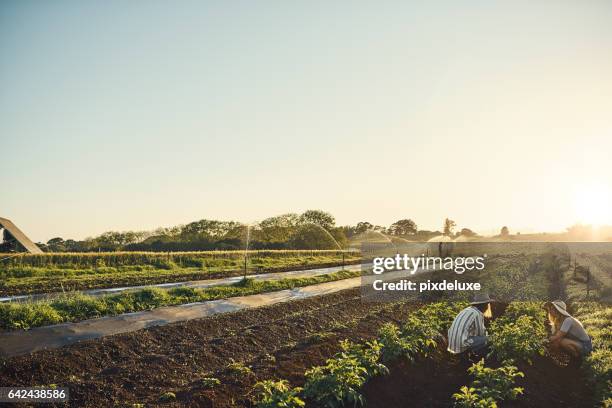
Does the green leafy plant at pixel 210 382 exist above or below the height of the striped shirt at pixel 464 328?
below

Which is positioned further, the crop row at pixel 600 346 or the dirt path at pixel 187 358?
the crop row at pixel 600 346

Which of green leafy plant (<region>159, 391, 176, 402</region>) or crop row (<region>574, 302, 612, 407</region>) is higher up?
green leafy plant (<region>159, 391, 176, 402</region>)

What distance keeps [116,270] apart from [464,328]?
22.8 meters

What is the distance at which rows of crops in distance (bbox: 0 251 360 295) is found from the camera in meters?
18.5

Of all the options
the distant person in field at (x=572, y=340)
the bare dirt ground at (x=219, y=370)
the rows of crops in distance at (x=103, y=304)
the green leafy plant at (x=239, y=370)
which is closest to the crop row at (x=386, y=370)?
the bare dirt ground at (x=219, y=370)

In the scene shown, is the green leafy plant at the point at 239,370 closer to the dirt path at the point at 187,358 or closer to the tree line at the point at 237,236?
the dirt path at the point at 187,358

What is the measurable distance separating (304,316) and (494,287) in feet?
42.7

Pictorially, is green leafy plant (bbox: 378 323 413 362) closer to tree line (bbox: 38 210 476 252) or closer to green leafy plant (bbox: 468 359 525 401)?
green leafy plant (bbox: 468 359 525 401)

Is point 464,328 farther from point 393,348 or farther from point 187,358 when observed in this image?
point 187,358

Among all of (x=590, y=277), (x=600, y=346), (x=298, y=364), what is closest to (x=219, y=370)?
(x=298, y=364)

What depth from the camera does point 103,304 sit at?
41.3 feet

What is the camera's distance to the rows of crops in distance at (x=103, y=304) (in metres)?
10.8

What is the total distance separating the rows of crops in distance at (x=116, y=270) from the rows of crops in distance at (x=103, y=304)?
2.76m

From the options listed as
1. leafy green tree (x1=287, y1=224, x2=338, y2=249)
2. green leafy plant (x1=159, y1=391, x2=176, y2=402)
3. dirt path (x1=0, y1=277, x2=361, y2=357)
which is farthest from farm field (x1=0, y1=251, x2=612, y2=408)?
leafy green tree (x1=287, y1=224, x2=338, y2=249)
